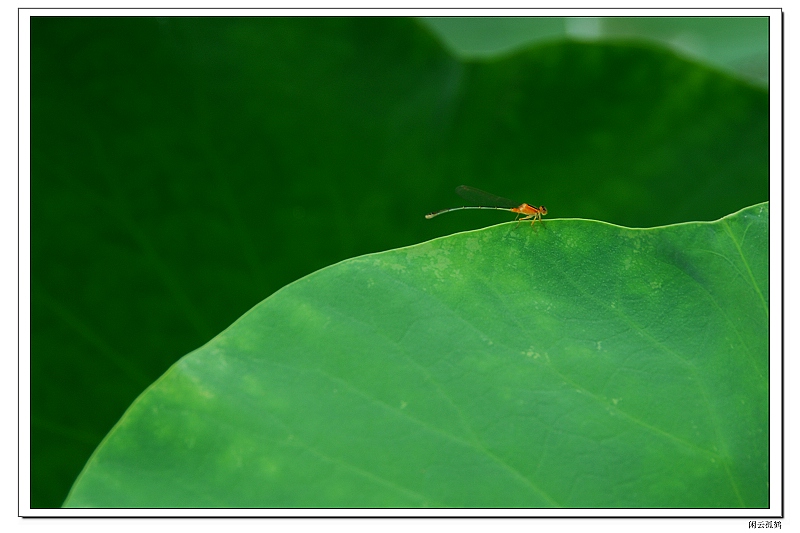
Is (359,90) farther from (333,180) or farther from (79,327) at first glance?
(79,327)

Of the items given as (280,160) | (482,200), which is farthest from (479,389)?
(280,160)

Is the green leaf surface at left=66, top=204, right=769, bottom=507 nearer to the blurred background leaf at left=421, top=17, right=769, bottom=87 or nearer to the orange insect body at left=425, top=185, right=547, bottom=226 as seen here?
the orange insect body at left=425, top=185, right=547, bottom=226

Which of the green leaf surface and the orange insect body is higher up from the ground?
the orange insect body

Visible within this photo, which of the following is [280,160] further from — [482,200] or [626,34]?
[626,34]

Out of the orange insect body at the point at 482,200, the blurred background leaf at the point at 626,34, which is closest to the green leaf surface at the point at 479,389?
the orange insect body at the point at 482,200

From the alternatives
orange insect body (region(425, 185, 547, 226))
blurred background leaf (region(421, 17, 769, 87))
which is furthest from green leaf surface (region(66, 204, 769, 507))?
blurred background leaf (region(421, 17, 769, 87))
